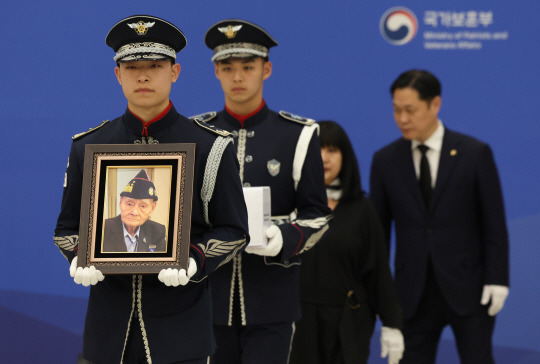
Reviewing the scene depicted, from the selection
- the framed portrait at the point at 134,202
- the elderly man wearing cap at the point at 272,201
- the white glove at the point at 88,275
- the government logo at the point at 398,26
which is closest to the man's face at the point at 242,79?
the elderly man wearing cap at the point at 272,201

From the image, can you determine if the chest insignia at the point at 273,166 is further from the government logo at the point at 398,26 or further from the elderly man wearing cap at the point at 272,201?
the government logo at the point at 398,26

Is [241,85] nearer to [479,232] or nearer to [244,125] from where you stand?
[244,125]

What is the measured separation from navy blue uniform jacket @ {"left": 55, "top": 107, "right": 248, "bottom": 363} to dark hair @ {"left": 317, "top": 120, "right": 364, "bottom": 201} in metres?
1.44

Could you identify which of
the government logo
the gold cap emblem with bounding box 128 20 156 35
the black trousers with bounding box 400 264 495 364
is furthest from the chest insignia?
the government logo

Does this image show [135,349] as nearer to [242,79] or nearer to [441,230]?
[242,79]

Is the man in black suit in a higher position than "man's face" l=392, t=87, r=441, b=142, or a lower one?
lower

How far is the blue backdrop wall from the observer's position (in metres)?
4.83

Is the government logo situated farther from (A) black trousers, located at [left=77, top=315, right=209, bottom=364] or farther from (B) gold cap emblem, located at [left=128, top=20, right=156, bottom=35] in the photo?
(A) black trousers, located at [left=77, top=315, right=209, bottom=364]

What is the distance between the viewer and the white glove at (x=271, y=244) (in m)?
2.95

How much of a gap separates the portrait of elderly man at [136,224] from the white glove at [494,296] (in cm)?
226

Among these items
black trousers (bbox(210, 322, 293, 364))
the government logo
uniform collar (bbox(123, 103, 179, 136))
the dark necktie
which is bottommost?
black trousers (bbox(210, 322, 293, 364))

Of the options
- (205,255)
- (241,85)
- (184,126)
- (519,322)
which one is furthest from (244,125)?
(519,322)

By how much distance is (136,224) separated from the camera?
2.22m

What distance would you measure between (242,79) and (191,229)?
41.3 inches
